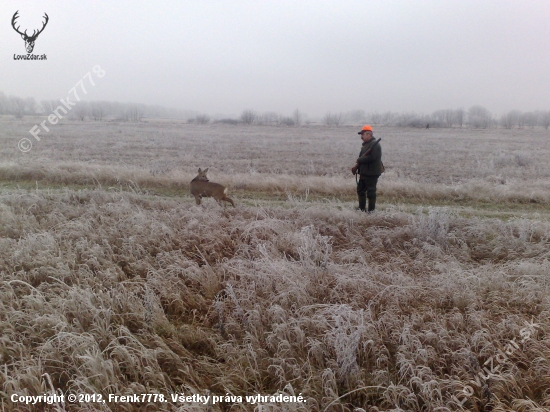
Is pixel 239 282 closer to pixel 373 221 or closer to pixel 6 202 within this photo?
pixel 373 221

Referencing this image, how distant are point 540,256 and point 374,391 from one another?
4794mm

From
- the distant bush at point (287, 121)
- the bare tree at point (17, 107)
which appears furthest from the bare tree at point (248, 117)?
the bare tree at point (17, 107)

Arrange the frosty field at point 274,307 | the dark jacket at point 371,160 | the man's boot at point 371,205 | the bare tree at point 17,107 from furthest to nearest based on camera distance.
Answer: the bare tree at point 17,107 < the man's boot at point 371,205 < the dark jacket at point 371,160 < the frosty field at point 274,307

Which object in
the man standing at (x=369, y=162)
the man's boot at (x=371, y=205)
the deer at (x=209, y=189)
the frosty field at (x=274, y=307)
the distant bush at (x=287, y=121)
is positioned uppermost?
the distant bush at (x=287, y=121)

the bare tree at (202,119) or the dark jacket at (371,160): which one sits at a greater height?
the bare tree at (202,119)

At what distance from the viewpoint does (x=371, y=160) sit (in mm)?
7875

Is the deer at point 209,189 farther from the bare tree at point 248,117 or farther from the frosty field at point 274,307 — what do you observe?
the bare tree at point 248,117

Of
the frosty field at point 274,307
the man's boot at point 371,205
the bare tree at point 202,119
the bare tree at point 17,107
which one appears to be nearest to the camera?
the frosty field at point 274,307

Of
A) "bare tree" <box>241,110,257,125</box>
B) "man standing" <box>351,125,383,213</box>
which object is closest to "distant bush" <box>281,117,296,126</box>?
"bare tree" <box>241,110,257,125</box>

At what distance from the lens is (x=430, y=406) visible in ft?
9.93

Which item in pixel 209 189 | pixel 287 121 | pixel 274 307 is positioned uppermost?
pixel 287 121

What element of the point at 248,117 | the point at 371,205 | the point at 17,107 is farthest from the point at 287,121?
the point at 371,205

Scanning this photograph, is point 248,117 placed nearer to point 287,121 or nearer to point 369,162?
point 287,121

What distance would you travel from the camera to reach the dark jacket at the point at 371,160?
783cm
